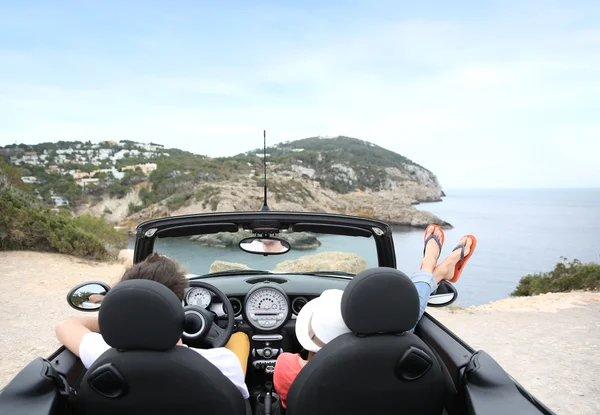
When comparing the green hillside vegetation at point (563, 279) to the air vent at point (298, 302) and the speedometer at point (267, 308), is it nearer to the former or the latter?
the air vent at point (298, 302)

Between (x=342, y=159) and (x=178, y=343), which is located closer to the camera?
(x=178, y=343)

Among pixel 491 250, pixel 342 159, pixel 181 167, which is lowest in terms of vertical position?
pixel 491 250

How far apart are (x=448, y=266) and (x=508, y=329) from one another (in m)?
8.53

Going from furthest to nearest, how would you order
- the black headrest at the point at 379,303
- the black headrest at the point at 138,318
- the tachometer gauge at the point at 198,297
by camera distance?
the tachometer gauge at the point at 198,297 < the black headrest at the point at 379,303 < the black headrest at the point at 138,318

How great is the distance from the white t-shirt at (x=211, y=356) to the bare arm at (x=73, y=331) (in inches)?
3.5

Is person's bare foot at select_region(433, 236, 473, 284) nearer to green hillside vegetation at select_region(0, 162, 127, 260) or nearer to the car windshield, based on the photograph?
the car windshield

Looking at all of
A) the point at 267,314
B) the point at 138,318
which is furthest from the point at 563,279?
the point at 138,318

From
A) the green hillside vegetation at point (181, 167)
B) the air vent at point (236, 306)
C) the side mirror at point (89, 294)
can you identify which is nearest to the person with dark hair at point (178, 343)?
the side mirror at point (89, 294)

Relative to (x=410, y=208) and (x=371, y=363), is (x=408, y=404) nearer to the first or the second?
(x=371, y=363)

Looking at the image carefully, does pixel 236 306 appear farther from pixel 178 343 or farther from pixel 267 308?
pixel 178 343

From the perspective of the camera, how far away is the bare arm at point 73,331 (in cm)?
222

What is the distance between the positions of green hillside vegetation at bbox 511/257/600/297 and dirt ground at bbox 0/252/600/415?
1387mm

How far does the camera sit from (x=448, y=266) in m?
3.22

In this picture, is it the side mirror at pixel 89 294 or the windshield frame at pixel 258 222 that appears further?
the windshield frame at pixel 258 222
